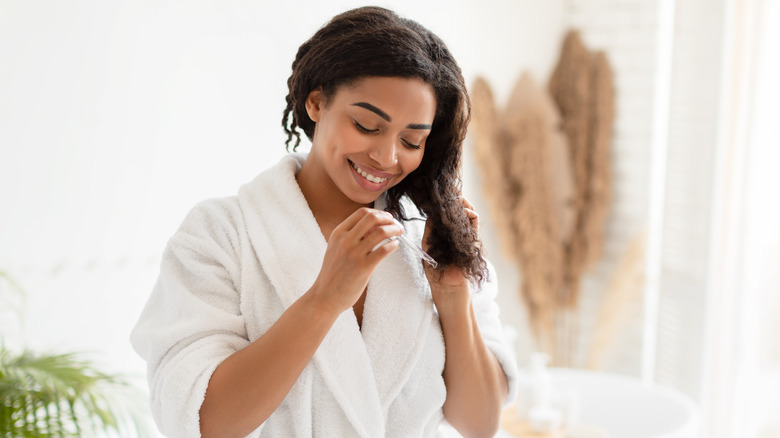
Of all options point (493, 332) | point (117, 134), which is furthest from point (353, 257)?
point (117, 134)

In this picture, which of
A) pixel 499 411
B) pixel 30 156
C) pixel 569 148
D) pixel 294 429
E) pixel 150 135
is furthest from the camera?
pixel 569 148

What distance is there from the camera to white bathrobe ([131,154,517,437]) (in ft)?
3.08

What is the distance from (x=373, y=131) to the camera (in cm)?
97

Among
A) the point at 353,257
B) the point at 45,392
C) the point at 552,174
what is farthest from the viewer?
the point at 552,174

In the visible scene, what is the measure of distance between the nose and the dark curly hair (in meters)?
0.09

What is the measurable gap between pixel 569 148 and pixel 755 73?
791 millimetres

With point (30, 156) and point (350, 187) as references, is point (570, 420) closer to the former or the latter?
point (350, 187)

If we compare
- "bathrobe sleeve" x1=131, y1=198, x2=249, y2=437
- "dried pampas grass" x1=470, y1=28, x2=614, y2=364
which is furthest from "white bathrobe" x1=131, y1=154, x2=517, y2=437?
"dried pampas grass" x1=470, y1=28, x2=614, y2=364

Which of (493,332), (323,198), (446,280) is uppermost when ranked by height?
(323,198)

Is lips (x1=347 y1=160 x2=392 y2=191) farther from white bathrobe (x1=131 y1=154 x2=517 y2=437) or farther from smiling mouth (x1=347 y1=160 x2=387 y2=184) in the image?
white bathrobe (x1=131 y1=154 x2=517 y2=437)

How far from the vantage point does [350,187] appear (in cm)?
100

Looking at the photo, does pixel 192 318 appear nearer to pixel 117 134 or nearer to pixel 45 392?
pixel 45 392

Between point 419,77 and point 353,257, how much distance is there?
27 cm

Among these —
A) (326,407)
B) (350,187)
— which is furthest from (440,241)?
(326,407)
